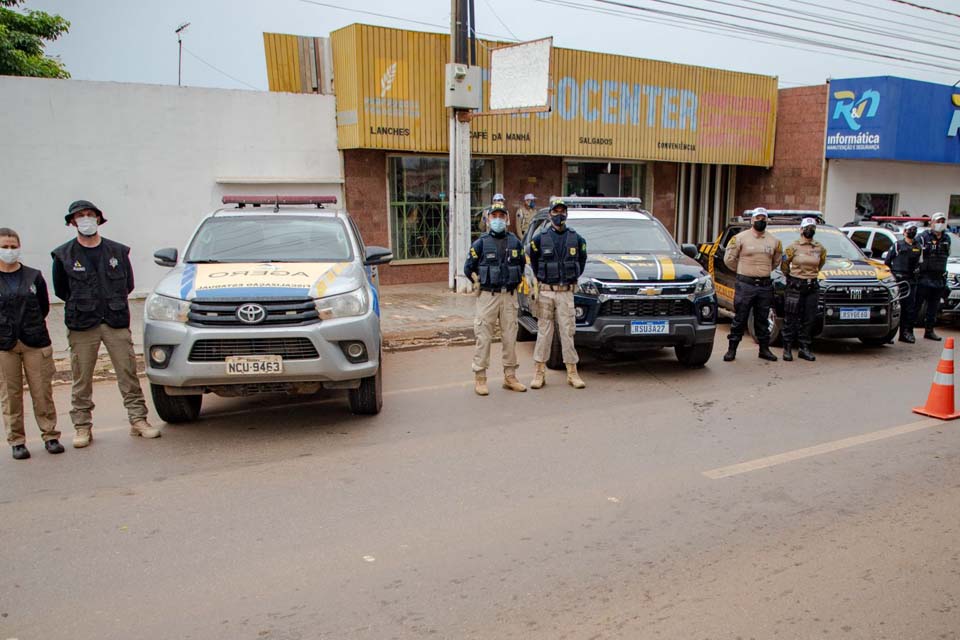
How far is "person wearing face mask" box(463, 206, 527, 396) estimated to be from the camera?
7543 mm

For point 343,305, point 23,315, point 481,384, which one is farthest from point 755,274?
point 23,315

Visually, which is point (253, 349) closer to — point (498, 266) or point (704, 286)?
point (498, 266)

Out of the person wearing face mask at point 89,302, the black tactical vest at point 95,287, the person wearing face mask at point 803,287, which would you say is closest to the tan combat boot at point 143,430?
the person wearing face mask at point 89,302

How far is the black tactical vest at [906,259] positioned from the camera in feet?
36.3

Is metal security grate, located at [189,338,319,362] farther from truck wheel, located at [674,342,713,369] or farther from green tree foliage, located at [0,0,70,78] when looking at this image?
green tree foliage, located at [0,0,70,78]

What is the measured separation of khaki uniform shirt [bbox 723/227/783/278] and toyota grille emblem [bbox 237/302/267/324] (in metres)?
6.06

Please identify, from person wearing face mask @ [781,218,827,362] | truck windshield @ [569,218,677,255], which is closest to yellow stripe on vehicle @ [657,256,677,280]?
truck windshield @ [569,218,677,255]

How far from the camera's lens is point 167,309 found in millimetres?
5906

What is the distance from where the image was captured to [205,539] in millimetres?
4250

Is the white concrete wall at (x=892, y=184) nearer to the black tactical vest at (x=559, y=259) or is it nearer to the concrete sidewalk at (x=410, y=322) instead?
the concrete sidewalk at (x=410, y=322)

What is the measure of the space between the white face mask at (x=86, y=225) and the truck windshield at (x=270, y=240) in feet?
3.35

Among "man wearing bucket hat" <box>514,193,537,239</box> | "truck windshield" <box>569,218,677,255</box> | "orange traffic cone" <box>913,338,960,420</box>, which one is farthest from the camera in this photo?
"man wearing bucket hat" <box>514,193,537,239</box>

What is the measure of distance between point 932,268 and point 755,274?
372 centimetres

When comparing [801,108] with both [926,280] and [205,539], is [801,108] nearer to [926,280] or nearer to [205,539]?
[926,280]
